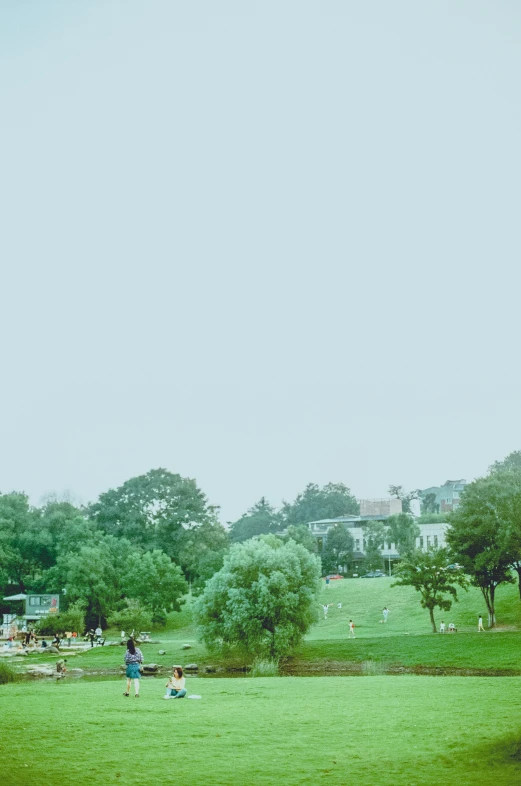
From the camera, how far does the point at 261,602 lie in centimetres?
5041

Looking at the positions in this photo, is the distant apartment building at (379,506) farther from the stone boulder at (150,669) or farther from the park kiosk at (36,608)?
the stone boulder at (150,669)

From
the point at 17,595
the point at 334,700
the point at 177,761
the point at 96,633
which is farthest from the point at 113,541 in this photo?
the point at 177,761

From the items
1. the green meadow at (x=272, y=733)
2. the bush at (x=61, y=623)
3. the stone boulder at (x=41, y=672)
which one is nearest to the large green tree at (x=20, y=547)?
the bush at (x=61, y=623)

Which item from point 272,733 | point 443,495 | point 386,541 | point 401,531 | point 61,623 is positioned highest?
point 443,495

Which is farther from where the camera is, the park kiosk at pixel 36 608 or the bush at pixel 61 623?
the park kiosk at pixel 36 608

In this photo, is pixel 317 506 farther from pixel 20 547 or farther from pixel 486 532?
pixel 486 532

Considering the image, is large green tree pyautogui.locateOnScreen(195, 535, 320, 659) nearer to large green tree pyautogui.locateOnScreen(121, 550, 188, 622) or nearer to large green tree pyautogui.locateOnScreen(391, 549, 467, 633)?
large green tree pyautogui.locateOnScreen(391, 549, 467, 633)

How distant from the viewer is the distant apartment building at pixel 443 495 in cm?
16712

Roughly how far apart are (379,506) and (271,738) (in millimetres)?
140232

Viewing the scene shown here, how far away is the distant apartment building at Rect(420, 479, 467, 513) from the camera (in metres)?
167

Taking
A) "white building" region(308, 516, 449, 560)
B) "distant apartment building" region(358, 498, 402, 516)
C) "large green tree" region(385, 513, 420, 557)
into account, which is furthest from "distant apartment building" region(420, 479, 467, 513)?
"large green tree" region(385, 513, 420, 557)

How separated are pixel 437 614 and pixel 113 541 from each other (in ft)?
125

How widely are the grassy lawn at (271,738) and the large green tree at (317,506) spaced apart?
14618 centimetres

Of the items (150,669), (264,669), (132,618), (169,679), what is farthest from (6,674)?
(132,618)
